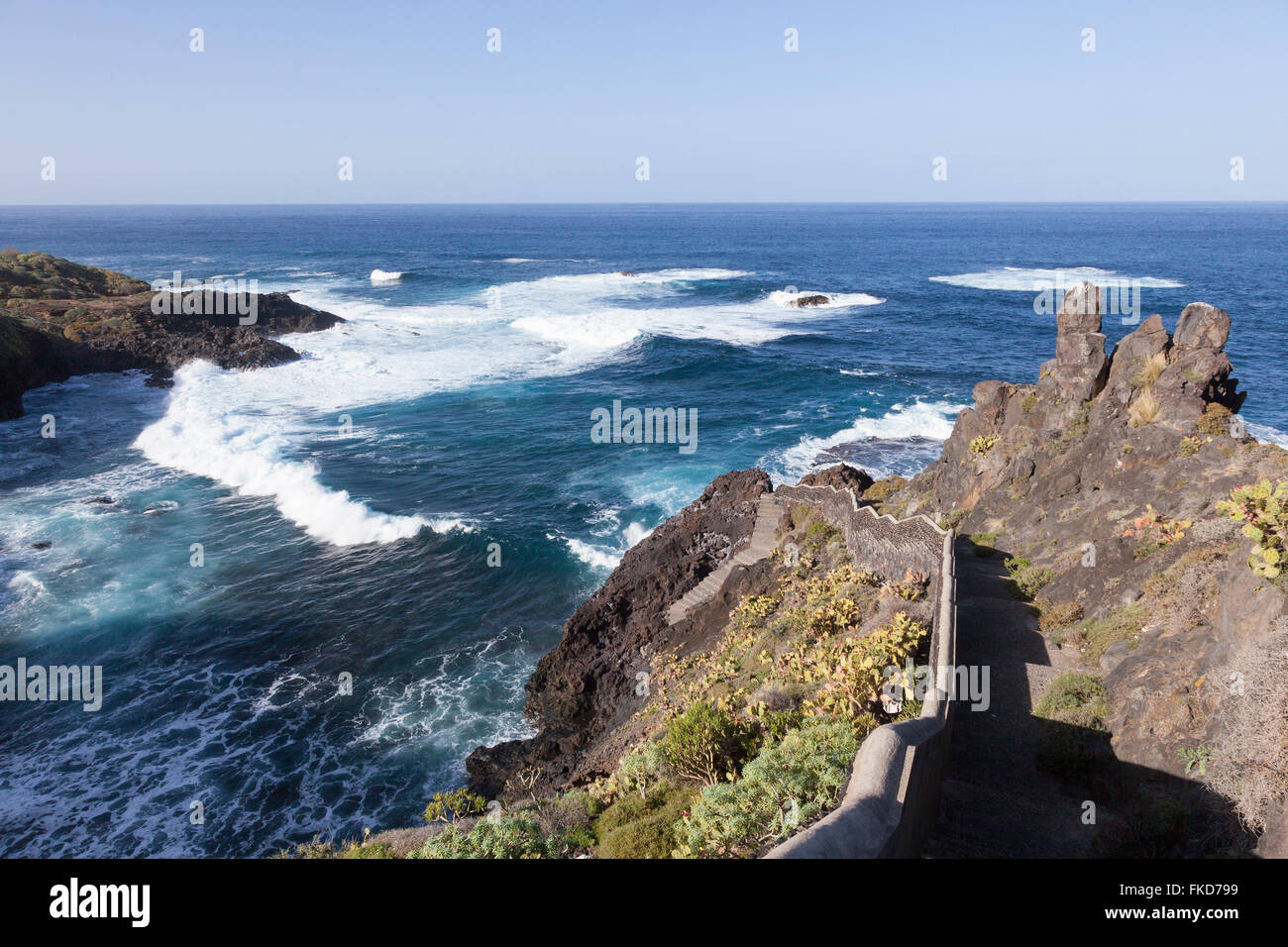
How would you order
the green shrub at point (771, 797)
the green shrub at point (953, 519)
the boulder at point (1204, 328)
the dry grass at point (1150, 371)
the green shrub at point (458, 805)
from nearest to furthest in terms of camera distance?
the green shrub at point (771, 797) < the green shrub at point (458, 805) < the boulder at point (1204, 328) < the dry grass at point (1150, 371) < the green shrub at point (953, 519)

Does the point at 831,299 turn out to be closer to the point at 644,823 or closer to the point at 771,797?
the point at 644,823

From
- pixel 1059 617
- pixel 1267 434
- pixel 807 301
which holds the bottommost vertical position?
pixel 1059 617

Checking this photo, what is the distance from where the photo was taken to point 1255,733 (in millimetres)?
7570

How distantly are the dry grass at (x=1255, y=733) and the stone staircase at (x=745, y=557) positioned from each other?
41.8ft

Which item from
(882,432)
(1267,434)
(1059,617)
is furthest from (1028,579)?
(1267,434)

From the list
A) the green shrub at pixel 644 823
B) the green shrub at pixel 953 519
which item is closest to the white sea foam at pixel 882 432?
the green shrub at pixel 953 519

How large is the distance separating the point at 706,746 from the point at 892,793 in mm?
3407

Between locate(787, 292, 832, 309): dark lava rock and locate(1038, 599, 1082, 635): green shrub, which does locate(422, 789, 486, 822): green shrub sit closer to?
locate(1038, 599, 1082, 635): green shrub

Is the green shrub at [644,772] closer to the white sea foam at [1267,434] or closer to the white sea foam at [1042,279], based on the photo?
the white sea foam at [1267,434]

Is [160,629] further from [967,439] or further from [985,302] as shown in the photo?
[985,302]

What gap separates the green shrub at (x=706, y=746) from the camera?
9812mm

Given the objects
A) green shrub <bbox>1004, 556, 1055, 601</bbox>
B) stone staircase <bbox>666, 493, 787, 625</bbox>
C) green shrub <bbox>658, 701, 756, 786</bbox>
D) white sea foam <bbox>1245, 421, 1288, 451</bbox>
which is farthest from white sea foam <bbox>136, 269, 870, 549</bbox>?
white sea foam <bbox>1245, 421, 1288, 451</bbox>

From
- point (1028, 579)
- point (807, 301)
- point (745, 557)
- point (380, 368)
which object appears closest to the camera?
point (1028, 579)

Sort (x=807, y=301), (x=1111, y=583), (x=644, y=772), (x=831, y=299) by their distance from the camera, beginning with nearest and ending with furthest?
(x=644, y=772) → (x=1111, y=583) → (x=807, y=301) → (x=831, y=299)
